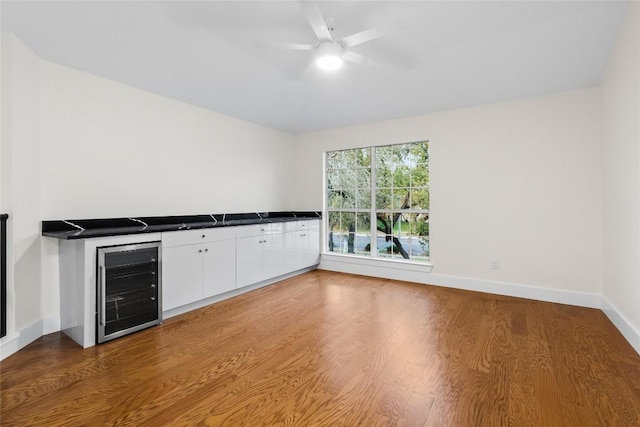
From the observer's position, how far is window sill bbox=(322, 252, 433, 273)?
429cm

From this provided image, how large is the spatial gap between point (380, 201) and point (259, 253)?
210 cm

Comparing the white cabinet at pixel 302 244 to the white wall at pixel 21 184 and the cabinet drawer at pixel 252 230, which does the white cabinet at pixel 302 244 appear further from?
the white wall at pixel 21 184

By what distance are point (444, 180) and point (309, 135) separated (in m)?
2.49

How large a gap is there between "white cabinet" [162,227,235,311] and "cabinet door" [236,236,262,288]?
10 centimetres

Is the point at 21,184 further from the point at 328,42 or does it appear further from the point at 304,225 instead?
the point at 304,225

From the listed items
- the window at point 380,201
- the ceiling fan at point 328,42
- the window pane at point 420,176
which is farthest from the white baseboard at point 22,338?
the window pane at point 420,176

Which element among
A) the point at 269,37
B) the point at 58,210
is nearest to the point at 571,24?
the point at 269,37

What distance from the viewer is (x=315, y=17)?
1881mm

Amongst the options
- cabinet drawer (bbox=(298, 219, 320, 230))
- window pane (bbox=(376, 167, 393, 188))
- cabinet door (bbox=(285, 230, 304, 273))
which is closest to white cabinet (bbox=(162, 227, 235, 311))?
cabinet door (bbox=(285, 230, 304, 273))

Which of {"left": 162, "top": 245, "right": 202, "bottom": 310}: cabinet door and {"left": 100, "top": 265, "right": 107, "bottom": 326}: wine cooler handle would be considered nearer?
{"left": 100, "top": 265, "right": 107, "bottom": 326}: wine cooler handle

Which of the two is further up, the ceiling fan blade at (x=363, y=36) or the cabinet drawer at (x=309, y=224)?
the ceiling fan blade at (x=363, y=36)

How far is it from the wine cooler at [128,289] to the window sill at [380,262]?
9.44 feet

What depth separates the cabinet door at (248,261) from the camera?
3660 millimetres

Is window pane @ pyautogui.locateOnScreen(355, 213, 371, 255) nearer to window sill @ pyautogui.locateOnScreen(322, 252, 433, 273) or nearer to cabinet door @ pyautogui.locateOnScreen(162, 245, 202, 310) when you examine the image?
window sill @ pyautogui.locateOnScreen(322, 252, 433, 273)
